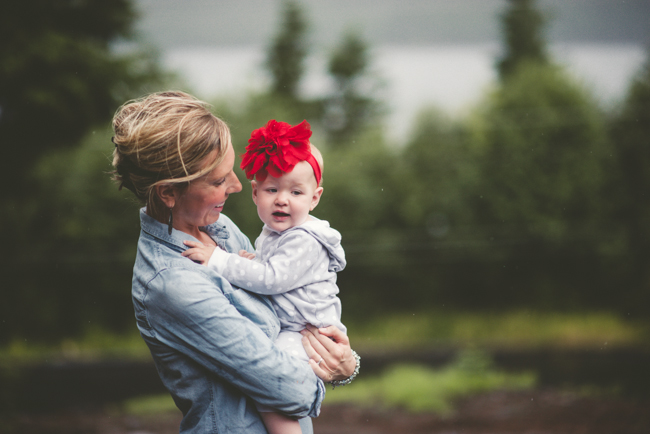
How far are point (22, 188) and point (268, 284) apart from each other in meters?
7.38

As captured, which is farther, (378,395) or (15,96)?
(15,96)

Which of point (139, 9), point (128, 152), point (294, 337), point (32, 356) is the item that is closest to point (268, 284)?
point (294, 337)

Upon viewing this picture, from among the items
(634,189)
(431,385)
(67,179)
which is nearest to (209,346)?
(431,385)

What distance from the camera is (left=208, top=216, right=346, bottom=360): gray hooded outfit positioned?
151 centimetres

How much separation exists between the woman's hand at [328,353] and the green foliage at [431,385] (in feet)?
16.2

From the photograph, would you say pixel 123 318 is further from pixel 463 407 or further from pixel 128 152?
pixel 128 152

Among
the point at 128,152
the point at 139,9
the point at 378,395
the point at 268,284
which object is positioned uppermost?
the point at 139,9

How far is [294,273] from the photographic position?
1.56 m

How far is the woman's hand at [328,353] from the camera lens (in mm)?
1557

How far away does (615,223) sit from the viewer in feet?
27.5

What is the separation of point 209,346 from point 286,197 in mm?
507

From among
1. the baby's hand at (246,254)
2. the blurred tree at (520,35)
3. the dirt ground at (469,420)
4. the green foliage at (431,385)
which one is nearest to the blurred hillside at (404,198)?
the blurred tree at (520,35)

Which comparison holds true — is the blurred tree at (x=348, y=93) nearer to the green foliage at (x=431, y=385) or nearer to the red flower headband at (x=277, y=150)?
the green foliage at (x=431, y=385)

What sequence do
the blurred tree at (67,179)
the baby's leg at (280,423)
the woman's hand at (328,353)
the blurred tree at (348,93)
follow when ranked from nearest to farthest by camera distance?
the baby's leg at (280,423), the woman's hand at (328,353), the blurred tree at (67,179), the blurred tree at (348,93)
